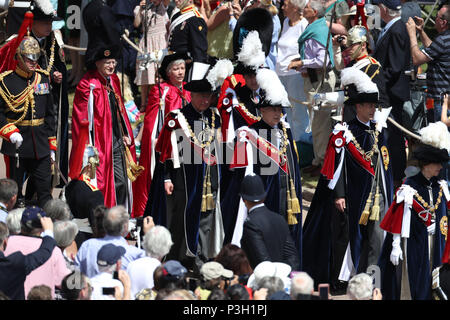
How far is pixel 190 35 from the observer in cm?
1212

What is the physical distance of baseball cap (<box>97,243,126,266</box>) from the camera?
725 cm

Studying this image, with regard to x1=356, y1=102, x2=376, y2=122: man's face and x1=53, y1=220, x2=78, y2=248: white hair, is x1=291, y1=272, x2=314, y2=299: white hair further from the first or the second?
x1=356, y1=102, x2=376, y2=122: man's face

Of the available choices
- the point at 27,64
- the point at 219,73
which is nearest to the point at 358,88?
the point at 219,73

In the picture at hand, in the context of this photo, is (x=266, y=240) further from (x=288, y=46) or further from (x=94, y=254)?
(x=288, y=46)

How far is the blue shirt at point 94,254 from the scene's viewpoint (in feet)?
24.5

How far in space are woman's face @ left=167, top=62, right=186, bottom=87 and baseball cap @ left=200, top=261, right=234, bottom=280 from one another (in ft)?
13.1

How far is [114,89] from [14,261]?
3854mm

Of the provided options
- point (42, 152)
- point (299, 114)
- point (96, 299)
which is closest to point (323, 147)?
point (299, 114)

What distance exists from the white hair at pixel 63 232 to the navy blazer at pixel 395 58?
4915mm

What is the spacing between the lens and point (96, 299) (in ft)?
22.2

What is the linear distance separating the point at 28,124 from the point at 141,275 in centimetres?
364

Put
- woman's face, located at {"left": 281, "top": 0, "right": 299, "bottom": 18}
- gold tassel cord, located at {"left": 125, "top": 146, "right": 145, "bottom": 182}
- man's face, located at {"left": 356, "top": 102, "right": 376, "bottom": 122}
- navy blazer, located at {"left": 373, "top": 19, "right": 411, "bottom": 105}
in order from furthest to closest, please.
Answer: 1. woman's face, located at {"left": 281, "top": 0, "right": 299, "bottom": 18}
2. navy blazer, located at {"left": 373, "top": 19, "right": 411, "bottom": 105}
3. gold tassel cord, located at {"left": 125, "top": 146, "right": 145, "bottom": 182}
4. man's face, located at {"left": 356, "top": 102, "right": 376, "bottom": 122}

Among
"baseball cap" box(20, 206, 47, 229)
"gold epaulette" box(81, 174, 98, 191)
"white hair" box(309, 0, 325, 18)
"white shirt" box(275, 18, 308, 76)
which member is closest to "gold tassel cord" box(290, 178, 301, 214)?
"gold epaulette" box(81, 174, 98, 191)

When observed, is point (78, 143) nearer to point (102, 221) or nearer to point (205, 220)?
point (205, 220)
